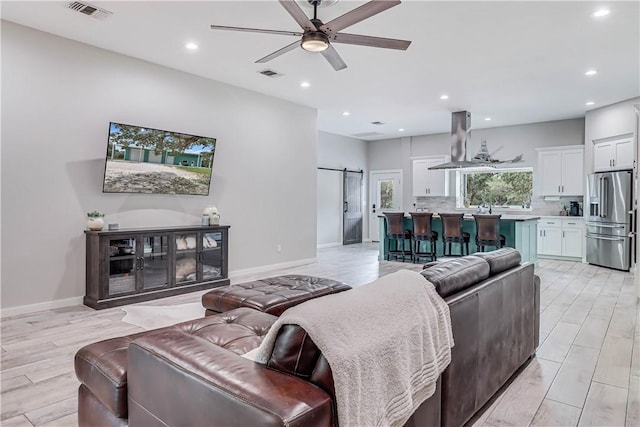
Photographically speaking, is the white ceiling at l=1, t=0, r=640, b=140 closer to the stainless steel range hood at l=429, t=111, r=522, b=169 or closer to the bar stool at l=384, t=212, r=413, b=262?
the stainless steel range hood at l=429, t=111, r=522, b=169

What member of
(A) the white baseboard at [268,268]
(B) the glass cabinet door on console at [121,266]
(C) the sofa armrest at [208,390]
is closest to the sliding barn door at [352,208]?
(A) the white baseboard at [268,268]

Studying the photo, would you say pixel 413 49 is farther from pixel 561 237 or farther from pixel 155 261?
pixel 561 237

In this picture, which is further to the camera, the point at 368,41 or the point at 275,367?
the point at 368,41

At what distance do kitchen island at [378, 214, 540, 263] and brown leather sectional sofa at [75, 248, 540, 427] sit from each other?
13.1 feet

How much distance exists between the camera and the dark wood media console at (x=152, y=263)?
4219 millimetres

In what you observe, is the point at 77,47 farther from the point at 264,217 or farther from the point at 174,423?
the point at 174,423

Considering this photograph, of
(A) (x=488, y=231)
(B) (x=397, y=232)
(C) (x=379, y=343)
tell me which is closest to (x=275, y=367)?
(C) (x=379, y=343)

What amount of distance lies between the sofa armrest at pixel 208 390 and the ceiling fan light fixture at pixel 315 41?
8.14ft

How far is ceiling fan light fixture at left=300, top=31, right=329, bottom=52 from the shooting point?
3.05 m

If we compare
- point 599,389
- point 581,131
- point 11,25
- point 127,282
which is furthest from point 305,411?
point 581,131

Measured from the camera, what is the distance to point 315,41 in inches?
121

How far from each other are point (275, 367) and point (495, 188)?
9.43 metres

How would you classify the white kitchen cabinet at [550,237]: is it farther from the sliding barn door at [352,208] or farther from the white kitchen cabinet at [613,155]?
the sliding barn door at [352,208]

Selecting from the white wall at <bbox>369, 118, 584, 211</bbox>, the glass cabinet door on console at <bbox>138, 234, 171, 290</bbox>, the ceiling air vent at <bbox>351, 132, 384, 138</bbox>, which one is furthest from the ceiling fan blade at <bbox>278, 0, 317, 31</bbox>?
the ceiling air vent at <bbox>351, 132, 384, 138</bbox>
